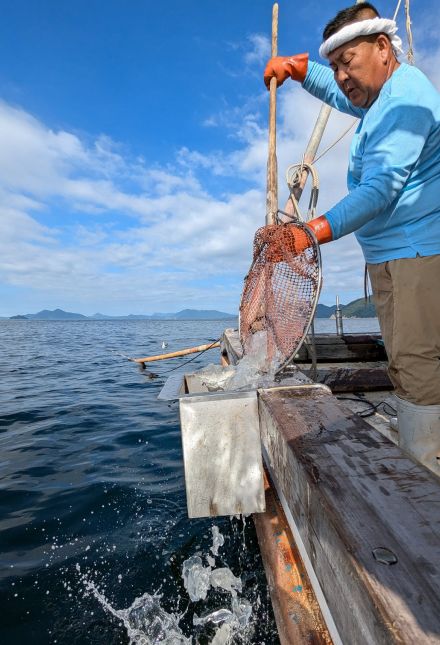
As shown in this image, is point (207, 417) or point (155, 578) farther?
point (155, 578)

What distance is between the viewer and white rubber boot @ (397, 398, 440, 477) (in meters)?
2.41

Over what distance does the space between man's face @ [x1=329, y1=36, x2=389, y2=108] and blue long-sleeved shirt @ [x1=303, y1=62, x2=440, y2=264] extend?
0.41ft

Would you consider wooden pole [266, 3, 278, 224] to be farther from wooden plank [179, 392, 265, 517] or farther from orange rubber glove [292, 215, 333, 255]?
wooden plank [179, 392, 265, 517]

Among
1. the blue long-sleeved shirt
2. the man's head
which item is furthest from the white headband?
the blue long-sleeved shirt

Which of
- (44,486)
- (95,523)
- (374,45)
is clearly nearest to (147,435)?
(44,486)

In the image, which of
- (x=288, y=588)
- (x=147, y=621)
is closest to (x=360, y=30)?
(x=288, y=588)

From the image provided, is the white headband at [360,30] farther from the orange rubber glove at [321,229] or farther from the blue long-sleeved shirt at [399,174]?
the orange rubber glove at [321,229]

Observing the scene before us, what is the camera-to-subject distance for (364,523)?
1.06m

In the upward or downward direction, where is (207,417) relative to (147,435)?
upward

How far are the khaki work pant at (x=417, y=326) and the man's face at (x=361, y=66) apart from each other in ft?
3.93

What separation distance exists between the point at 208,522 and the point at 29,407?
6.12 m

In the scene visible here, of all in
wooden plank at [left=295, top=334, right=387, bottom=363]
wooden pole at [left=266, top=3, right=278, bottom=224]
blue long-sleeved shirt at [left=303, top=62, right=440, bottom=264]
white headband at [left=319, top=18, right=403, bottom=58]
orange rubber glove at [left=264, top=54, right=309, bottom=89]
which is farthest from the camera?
wooden plank at [left=295, top=334, right=387, bottom=363]

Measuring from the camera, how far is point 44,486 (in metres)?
4.71

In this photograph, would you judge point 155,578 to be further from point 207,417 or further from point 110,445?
point 110,445
